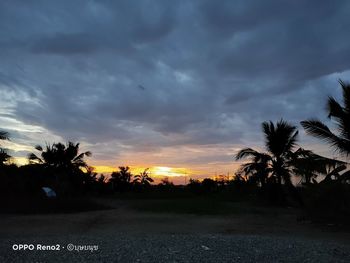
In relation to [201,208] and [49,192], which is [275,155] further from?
[49,192]

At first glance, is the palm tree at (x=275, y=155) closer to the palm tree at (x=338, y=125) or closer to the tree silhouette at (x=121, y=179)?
the palm tree at (x=338, y=125)

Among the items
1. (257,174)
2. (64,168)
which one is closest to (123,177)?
(64,168)

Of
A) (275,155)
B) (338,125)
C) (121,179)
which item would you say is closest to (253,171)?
(275,155)

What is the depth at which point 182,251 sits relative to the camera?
8.52m

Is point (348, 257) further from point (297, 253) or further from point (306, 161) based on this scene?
point (306, 161)

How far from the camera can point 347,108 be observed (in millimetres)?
15352

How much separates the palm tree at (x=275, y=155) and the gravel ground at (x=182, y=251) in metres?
18.2

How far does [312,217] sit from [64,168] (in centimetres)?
2820

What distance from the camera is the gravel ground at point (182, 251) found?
779 centimetres

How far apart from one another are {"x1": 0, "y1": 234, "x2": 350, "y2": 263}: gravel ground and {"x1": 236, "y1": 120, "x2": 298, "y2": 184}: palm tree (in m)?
18.2

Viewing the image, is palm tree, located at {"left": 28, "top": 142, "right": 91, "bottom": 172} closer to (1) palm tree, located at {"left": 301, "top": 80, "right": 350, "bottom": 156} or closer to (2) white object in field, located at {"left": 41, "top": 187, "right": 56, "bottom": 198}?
(2) white object in field, located at {"left": 41, "top": 187, "right": 56, "bottom": 198}

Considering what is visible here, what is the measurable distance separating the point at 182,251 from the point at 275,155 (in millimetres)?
21349
